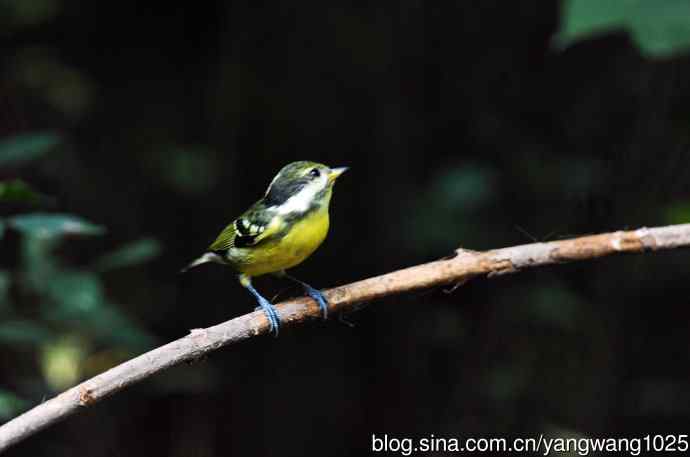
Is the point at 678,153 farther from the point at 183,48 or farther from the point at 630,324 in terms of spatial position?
the point at 183,48

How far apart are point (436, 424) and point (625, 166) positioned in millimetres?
1914

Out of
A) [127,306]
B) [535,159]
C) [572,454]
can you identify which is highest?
[535,159]

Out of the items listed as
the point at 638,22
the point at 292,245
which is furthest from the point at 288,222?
the point at 638,22

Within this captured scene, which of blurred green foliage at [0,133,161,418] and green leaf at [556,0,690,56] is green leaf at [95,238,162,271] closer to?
blurred green foliage at [0,133,161,418]

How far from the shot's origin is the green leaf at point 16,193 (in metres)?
2.50

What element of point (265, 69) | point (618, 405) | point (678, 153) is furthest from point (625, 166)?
point (265, 69)

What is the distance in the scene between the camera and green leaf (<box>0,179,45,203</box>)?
98.3 inches

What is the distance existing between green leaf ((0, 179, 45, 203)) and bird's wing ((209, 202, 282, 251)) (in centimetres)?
82

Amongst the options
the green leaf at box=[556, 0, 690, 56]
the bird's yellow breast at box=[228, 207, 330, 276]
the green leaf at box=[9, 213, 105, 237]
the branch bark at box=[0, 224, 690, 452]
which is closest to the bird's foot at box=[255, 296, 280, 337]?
the branch bark at box=[0, 224, 690, 452]

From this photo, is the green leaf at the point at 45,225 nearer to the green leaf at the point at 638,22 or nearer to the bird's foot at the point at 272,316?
the bird's foot at the point at 272,316

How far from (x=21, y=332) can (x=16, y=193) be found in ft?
3.11

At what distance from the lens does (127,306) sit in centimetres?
517

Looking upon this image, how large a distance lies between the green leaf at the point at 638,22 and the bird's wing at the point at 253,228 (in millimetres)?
1250

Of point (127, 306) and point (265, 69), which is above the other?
point (265, 69)
